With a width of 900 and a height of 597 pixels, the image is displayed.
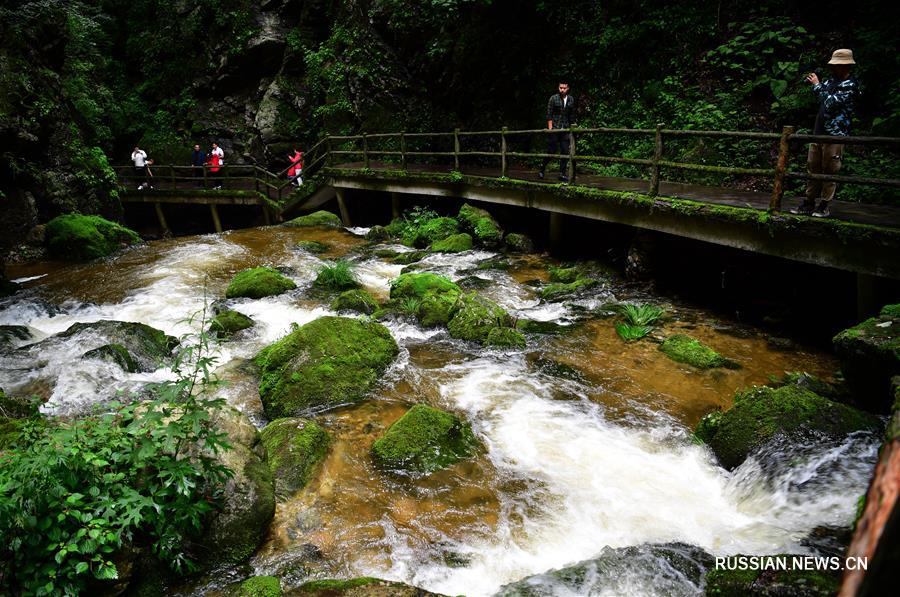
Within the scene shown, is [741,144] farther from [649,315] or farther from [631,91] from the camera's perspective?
[649,315]

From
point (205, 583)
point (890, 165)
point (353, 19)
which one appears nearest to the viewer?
point (205, 583)

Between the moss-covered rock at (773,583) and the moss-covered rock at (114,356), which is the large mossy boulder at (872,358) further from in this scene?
the moss-covered rock at (114,356)

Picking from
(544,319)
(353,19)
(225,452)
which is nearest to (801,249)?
(544,319)

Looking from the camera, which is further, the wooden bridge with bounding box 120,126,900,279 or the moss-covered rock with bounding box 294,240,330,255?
the moss-covered rock with bounding box 294,240,330,255

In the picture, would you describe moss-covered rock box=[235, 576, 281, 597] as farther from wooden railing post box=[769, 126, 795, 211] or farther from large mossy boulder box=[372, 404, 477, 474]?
wooden railing post box=[769, 126, 795, 211]

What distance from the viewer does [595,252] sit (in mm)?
11039

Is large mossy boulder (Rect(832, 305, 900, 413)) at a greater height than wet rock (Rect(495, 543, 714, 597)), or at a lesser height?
greater

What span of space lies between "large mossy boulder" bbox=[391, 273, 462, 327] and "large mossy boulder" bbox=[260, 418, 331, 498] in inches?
123

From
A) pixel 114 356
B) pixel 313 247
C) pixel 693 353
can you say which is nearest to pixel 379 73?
pixel 313 247

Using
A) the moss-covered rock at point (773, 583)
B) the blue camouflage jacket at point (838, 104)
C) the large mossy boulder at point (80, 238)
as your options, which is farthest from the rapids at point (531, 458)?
the large mossy boulder at point (80, 238)

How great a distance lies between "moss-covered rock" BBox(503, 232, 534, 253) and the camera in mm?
11812

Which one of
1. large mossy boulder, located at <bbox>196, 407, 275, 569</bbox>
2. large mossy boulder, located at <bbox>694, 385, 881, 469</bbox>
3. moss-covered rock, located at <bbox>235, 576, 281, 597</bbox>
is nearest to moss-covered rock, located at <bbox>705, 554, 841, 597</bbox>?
large mossy boulder, located at <bbox>694, 385, 881, 469</bbox>

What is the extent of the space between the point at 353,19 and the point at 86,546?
21.4m

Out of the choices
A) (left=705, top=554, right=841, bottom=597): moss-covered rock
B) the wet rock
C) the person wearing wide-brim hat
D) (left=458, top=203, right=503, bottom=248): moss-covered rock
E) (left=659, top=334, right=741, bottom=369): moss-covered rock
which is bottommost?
the wet rock
